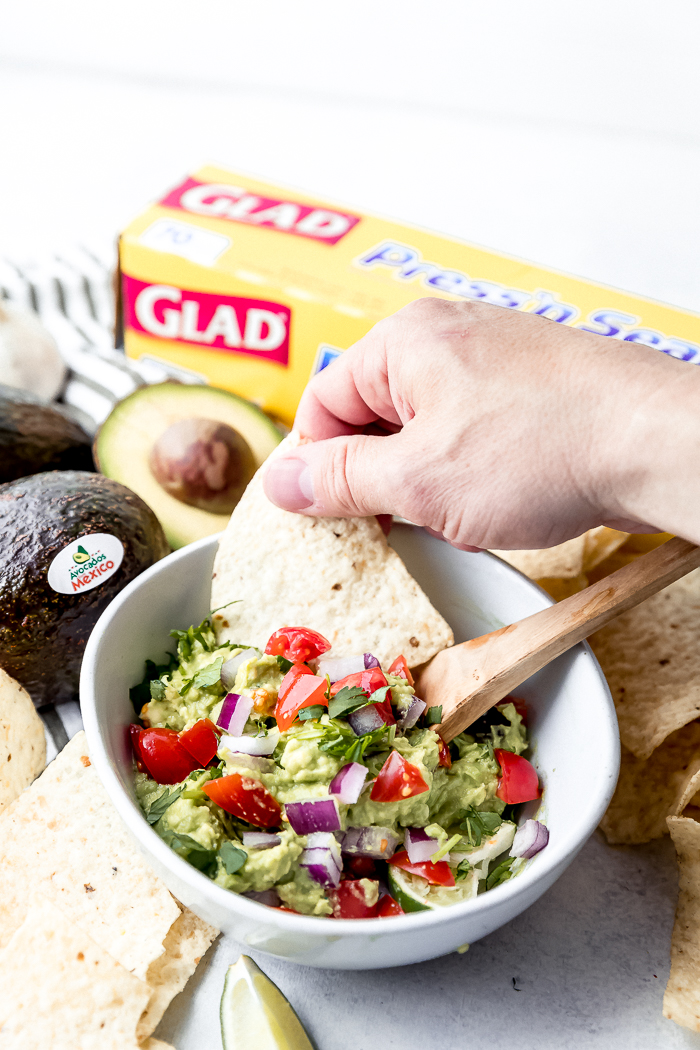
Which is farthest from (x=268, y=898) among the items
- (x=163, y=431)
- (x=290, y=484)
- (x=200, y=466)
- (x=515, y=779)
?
(x=163, y=431)

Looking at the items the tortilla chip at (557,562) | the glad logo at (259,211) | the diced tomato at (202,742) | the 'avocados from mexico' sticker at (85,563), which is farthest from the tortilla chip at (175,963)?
the glad logo at (259,211)

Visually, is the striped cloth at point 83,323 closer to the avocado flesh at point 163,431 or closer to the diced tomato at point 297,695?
the avocado flesh at point 163,431

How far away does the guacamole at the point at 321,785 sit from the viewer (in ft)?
4.24

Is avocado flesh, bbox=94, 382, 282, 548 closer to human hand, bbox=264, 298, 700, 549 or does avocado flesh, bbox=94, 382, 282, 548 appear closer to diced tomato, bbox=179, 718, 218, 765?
human hand, bbox=264, 298, 700, 549

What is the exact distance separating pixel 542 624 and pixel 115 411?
1.25 metres

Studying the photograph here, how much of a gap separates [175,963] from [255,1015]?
0.55 ft

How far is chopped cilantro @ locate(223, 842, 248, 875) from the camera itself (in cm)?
126

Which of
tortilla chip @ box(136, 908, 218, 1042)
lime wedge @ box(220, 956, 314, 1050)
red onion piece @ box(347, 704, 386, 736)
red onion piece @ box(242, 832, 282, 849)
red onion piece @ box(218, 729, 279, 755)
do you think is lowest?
tortilla chip @ box(136, 908, 218, 1042)

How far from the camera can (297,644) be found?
1.53m

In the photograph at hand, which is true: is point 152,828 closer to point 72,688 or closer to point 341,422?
point 72,688

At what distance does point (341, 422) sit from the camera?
1.73m

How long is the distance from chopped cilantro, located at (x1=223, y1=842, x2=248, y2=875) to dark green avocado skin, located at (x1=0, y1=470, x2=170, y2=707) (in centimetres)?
61

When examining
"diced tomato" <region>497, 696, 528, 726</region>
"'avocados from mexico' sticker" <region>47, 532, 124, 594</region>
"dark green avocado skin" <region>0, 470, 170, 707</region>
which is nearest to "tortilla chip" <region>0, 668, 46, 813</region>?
"dark green avocado skin" <region>0, 470, 170, 707</region>

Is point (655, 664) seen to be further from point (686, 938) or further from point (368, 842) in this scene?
point (368, 842)
